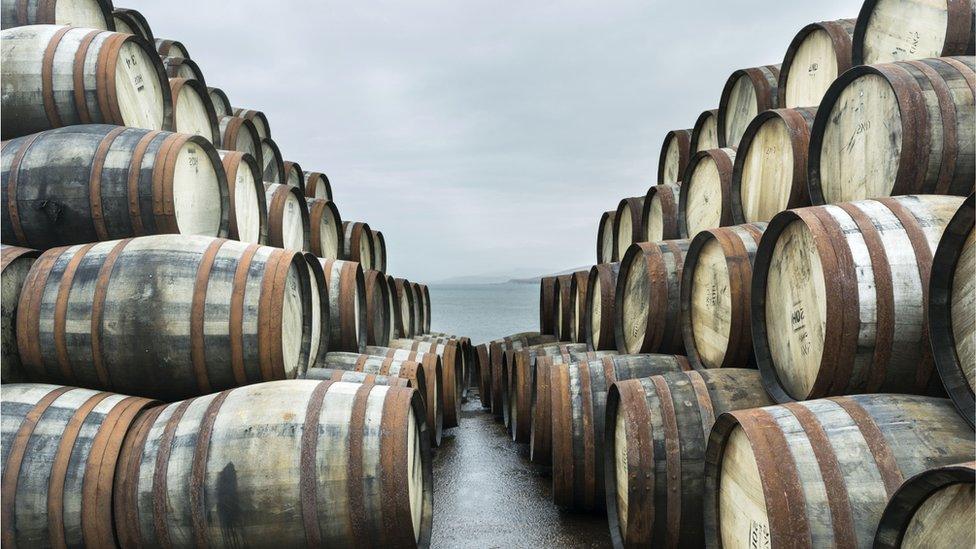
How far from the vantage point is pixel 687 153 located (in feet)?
25.4

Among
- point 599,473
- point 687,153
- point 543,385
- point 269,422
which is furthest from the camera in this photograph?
point 687,153

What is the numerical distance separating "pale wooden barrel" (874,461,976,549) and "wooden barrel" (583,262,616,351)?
4.05 m

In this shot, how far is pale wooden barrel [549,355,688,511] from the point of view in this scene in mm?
5012

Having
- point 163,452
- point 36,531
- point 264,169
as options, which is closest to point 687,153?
point 264,169

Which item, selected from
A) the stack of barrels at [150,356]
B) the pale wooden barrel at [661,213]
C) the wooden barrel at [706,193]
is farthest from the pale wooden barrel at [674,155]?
the stack of barrels at [150,356]

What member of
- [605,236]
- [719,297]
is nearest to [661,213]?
[719,297]

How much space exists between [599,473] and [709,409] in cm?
→ 148

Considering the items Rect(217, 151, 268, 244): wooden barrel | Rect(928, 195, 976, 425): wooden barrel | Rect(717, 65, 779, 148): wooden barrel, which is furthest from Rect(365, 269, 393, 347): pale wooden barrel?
Rect(928, 195, 976, 425): wooden barrel

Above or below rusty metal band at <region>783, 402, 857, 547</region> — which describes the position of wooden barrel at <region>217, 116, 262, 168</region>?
above

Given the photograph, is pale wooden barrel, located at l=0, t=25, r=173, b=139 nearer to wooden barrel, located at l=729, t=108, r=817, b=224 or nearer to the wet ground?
the wet ground

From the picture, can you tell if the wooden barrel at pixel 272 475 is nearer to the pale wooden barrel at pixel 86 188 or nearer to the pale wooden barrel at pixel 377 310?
the pale wooden barrel at pixel 86 188

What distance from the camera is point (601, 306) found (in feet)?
21.3

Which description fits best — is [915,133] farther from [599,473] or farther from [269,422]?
[269,422]

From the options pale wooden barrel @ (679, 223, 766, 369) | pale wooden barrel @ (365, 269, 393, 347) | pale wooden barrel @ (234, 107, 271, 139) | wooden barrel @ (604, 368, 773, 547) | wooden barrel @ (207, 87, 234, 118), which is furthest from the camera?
pale wooden barrel @ (234, 107, 271, 139)
